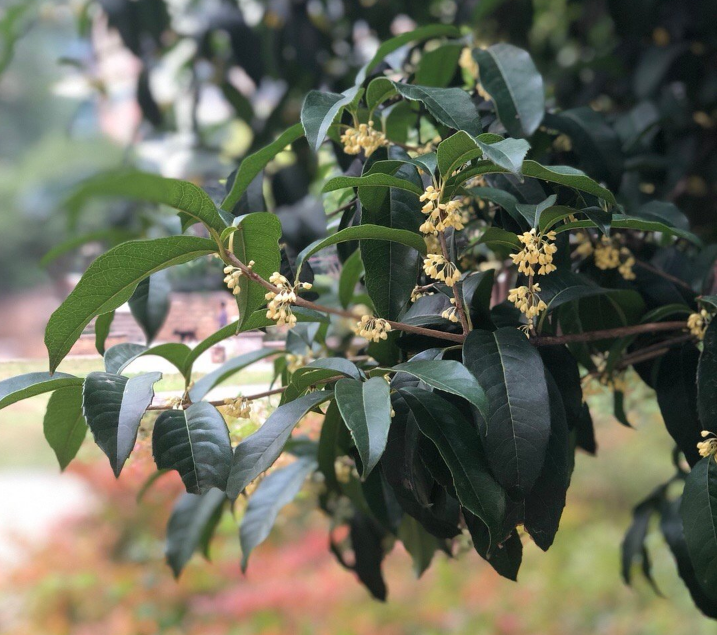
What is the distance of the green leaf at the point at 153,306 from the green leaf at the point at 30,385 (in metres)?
0.13

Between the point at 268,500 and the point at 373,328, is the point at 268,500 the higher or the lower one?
the lower one

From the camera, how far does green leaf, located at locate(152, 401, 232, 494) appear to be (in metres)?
0.34

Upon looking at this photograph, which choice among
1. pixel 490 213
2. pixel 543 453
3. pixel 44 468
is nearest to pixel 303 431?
pixel 490 213

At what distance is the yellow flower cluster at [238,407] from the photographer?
1.30ft

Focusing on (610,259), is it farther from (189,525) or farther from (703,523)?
(189,525)

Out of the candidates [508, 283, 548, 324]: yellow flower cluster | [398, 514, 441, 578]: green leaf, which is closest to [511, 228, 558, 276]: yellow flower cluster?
[508, 283, 548, 324]: yellow flower cluster

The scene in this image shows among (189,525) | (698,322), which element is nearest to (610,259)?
(698,322)

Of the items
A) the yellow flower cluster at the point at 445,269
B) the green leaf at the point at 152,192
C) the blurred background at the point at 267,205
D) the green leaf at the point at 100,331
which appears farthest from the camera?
the blurred background at the point at 267,205

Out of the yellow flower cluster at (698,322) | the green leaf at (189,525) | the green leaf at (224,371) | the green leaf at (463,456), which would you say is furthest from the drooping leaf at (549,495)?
the green leaf at (189,525)

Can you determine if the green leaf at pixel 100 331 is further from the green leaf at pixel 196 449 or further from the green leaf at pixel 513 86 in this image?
the green leaf at pixel 513 86

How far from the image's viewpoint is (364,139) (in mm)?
409

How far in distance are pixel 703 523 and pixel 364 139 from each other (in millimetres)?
278

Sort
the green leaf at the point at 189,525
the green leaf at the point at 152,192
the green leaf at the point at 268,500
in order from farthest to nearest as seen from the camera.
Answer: the green leaf at the point at 189,525, the green leaf at the point at 268,500, the green leaf at the point at 152,192

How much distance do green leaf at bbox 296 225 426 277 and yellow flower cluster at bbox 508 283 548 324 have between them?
5 cm
